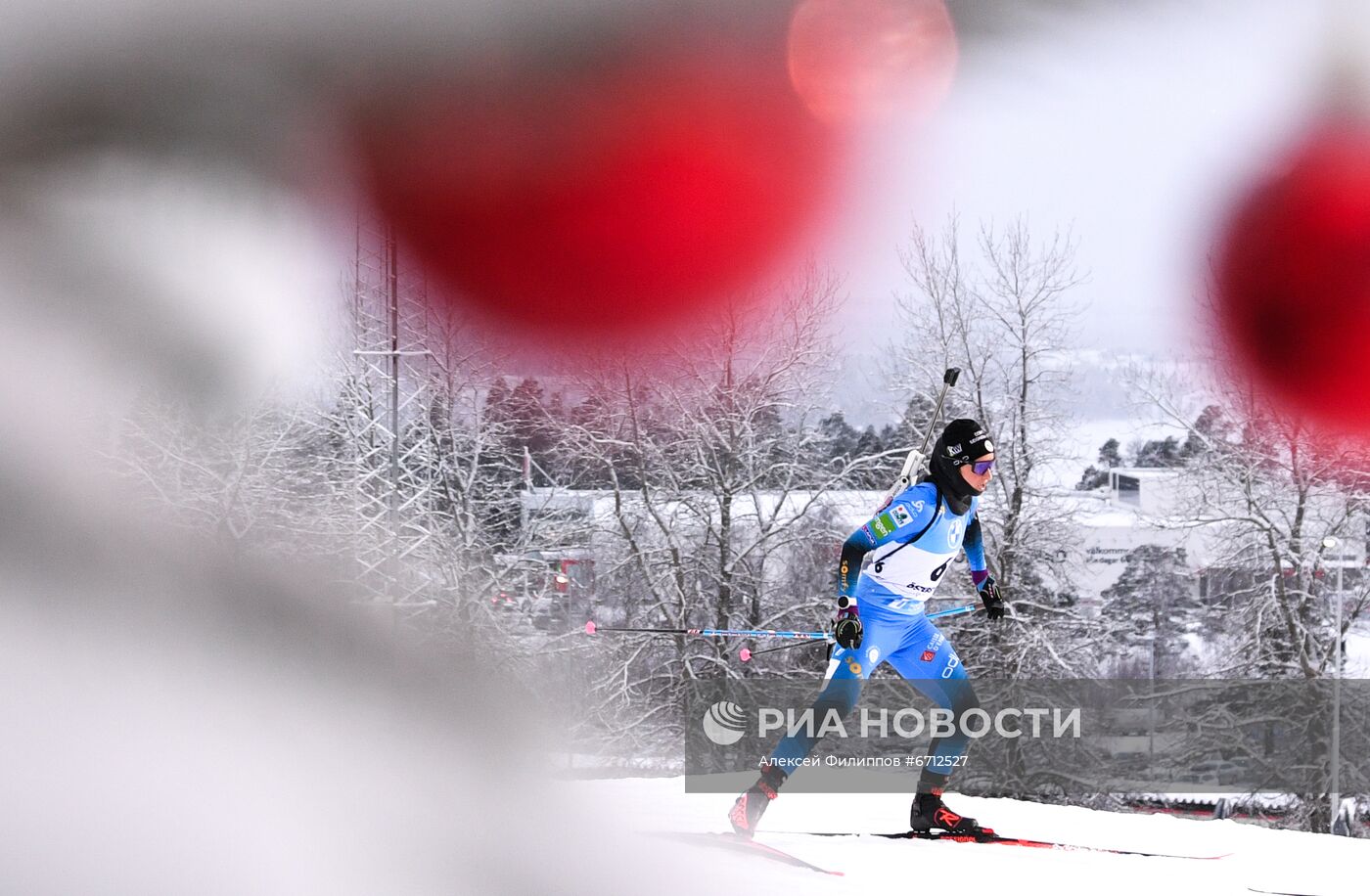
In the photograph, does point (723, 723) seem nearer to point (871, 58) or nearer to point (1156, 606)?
point (871, 58)

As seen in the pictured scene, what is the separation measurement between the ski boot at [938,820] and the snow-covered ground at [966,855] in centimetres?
8

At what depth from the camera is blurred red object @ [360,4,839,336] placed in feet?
14.7

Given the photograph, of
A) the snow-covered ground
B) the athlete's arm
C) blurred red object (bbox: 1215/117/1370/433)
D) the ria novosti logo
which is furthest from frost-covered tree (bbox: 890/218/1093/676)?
the athlete's arm

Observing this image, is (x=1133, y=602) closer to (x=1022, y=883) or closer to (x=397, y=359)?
(x=397, y=359)

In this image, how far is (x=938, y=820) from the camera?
140 inches

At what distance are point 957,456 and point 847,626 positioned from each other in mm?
605

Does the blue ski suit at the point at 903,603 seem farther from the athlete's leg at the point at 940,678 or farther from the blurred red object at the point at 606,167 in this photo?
the blurred red object at the point at 606,167

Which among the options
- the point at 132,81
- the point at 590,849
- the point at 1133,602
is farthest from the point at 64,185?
the point at 1133,602

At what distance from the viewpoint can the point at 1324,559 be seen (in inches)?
510

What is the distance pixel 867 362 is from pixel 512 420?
3.75m

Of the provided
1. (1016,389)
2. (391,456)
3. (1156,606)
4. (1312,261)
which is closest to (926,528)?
(1312,261)

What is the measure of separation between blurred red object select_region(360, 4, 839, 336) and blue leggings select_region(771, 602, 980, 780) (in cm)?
229

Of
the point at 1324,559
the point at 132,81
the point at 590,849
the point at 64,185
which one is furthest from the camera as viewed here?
the point at 1324,559

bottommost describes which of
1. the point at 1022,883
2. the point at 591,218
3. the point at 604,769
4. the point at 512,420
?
the point at 604,769
